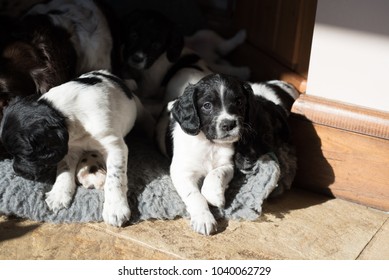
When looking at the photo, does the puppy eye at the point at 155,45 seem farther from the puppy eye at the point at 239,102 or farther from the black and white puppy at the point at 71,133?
the puppy eye at the point at 239,102

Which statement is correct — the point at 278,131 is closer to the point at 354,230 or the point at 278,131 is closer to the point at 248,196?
the point at 248,196

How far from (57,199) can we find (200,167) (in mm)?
724

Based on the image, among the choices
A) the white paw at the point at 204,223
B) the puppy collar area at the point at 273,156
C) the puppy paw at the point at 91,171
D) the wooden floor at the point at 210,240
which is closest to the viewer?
the wooden floor at the point at 210,240

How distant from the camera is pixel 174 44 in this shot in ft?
12.6

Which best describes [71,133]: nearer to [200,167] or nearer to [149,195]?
[149,195]

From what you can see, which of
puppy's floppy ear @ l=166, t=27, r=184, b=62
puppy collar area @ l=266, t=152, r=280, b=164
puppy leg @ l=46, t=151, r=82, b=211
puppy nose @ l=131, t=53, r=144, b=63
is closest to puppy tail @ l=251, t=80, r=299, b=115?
puppy collar area @ l=266, t=152, r=280, b=164

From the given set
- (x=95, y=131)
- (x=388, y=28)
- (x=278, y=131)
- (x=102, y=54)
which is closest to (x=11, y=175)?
(x=95, y=131)

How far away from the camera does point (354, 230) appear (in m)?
2.86

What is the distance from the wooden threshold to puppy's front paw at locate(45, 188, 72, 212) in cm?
127

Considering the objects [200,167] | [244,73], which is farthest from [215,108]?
[244,73]

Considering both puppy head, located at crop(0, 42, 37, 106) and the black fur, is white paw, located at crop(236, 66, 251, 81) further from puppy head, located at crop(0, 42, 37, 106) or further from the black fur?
puppy head, located at crop(0, 42, 37, 106)

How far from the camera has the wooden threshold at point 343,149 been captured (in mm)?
2980

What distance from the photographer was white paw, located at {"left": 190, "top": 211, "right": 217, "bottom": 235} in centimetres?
270

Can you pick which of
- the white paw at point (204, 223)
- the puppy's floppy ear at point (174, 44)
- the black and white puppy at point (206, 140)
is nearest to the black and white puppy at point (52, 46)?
the puppy's floppy ear at point (174, 44)
